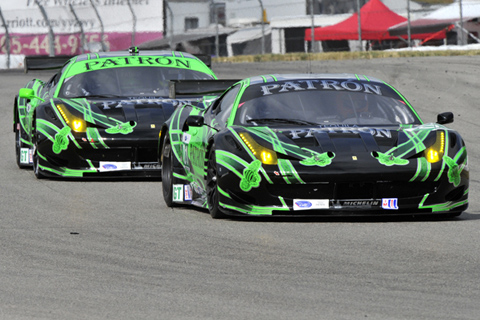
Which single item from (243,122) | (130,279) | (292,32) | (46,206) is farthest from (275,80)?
(292,32)

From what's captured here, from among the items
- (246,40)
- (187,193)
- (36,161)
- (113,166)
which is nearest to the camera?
(187,193)

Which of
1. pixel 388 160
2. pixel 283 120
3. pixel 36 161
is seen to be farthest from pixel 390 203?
pixel 36 161

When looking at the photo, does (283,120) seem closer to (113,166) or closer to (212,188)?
(212,188)

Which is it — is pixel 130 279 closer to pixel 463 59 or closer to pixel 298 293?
pixel 298 293

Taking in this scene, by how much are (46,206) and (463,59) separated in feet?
63.6

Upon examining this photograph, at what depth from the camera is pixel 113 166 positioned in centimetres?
1159

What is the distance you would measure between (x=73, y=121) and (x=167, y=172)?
1.90m

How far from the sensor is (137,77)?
497 inches

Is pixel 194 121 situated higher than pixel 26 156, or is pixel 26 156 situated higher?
pixel 194 121

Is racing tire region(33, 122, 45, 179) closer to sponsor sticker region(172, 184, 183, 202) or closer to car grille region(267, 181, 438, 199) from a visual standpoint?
sponsor sticker region(172, 184, 183, 202)

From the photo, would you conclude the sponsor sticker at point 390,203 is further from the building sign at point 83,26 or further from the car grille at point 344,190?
the building sign at point 83,26

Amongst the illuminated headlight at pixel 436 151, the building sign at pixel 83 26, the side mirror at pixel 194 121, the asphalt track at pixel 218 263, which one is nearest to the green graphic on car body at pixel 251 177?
the asphalt track at pixel 218 263

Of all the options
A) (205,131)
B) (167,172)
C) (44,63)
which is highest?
(44,63)

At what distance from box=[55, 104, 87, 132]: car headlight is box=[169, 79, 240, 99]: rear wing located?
980 mm
